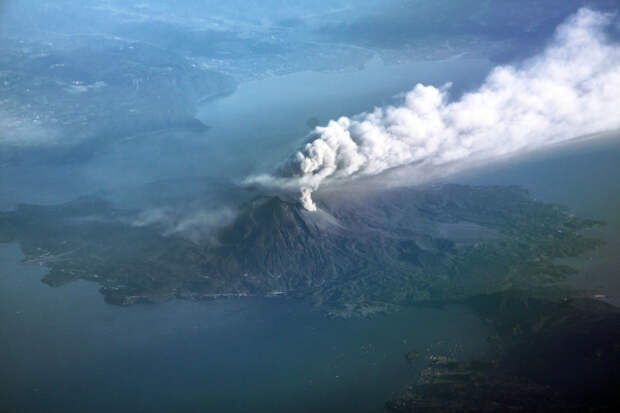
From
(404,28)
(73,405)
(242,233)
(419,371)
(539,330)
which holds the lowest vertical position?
(73,405)

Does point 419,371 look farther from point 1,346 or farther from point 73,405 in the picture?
point 1,346

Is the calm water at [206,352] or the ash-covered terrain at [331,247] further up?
the ash-covered terrain at [331,247]

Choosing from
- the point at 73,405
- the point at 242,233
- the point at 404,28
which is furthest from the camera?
the point at 404,28

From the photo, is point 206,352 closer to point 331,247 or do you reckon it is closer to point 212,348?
point 212,348

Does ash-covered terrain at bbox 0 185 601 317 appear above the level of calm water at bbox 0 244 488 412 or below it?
above

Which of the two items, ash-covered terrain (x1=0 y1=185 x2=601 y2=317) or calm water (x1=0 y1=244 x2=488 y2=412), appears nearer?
calm water (x1=0 y1=244 x2=488 y2=412)

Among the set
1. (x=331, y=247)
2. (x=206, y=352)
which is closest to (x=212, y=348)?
(x=206, y=352)

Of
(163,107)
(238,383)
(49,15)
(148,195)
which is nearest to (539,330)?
(238,383)

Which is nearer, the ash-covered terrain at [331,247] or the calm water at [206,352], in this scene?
the calm water at [206,352]
